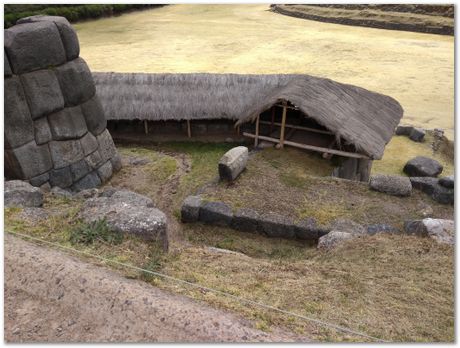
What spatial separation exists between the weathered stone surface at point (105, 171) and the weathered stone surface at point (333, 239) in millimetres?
7987

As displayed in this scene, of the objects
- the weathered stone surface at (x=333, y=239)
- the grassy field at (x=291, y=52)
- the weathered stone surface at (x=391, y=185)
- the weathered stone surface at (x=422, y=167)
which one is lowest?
the grassy field at (x=291, y=52)

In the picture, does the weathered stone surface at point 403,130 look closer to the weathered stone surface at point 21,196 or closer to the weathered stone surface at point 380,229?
the weathered stone surface at point 380,229

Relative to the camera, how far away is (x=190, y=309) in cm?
596

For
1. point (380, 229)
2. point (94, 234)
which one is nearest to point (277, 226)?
point (380, 229)

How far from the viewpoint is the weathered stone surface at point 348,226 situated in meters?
11.0

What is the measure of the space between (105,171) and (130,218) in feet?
22.0

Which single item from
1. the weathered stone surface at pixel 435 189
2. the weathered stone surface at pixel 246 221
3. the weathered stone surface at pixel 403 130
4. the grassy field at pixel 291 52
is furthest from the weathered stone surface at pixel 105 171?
the grassy field at pixel 291 52

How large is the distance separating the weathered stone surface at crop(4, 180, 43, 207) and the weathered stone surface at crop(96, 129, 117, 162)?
14.2 feet

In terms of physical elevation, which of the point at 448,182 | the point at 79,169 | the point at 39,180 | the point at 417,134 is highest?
the point at 39,180

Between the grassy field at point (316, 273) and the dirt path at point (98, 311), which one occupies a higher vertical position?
the dirt path at point (98, 311)

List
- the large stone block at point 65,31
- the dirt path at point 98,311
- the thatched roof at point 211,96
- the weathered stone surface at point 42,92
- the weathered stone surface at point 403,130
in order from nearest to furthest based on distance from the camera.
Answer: the dirt path at point 98,311 < the weathered stone surface at point 42,92 < the large stone block at point 65,31 < the thatched roof at point 211,96 < the weathered stone surface at point 403,130

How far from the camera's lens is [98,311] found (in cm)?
592

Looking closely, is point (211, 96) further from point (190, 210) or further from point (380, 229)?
point (380, 229)

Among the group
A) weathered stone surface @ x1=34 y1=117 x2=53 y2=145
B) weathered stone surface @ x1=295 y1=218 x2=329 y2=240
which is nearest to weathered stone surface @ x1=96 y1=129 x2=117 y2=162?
weathered stone surface @ x1=34 y1=117 x2=53 y2=145
